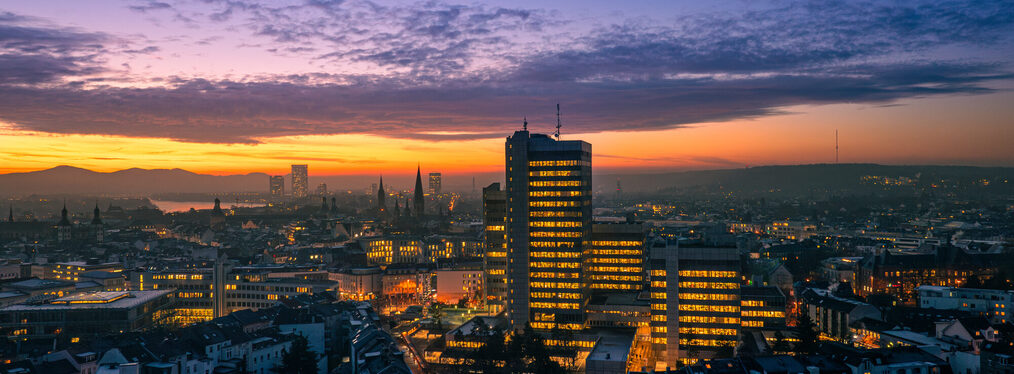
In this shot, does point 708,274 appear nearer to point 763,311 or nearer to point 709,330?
point 709,330

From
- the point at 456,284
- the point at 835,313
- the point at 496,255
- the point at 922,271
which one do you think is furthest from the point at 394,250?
the point at 835,313

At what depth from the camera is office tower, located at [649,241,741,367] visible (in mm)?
87562

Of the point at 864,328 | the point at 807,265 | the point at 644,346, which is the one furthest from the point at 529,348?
the point at 807,265

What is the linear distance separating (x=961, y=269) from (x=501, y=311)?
75.6 meters

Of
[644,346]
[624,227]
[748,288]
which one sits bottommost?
[644,346]

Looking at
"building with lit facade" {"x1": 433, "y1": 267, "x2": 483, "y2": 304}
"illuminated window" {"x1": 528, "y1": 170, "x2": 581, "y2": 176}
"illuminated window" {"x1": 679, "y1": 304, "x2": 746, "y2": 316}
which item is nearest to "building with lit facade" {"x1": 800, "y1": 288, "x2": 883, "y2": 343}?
"illuminated window" {"x1": 679, "y1": 304, "x2": 746, "y2": 316}

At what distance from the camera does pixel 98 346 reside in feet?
236

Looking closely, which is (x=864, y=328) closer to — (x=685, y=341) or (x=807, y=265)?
(x=685, y=341)

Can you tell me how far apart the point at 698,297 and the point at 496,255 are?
34.5m

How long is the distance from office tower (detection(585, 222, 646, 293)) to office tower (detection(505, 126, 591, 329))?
8648mm

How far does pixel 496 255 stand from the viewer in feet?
373

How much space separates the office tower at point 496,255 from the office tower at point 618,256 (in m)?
13.1

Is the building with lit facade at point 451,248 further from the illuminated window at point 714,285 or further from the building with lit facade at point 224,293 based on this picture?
the illuminated window at point 714,285

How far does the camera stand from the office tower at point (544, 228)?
328 feet
